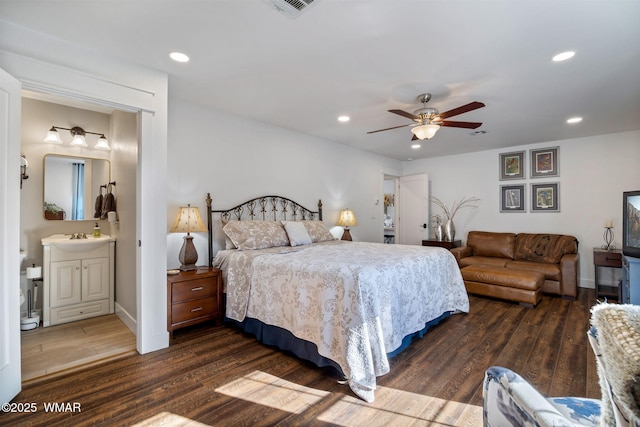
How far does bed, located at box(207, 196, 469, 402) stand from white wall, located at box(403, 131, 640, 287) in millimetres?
2916

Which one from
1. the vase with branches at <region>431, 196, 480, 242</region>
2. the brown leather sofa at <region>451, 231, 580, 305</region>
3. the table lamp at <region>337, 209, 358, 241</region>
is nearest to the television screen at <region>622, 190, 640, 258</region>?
the brown leather sofa at <region>451, 231, 580, 305</region>

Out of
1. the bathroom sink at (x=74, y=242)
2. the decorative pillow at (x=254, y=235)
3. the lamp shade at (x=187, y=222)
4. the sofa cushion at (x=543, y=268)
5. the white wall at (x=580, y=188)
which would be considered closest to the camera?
the lamp shade at (x=187, y=222)

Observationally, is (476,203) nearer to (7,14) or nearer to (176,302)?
(176,302)

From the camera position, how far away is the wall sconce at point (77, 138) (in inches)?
132

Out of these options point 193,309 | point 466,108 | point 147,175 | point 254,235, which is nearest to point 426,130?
point 466,108

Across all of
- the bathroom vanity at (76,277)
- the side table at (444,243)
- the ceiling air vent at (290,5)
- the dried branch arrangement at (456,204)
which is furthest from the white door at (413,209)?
the bathroom vanity at (76,277)

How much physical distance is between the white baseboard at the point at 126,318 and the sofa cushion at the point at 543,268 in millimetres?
5021

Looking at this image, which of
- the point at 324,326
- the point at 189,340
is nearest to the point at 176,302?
the point at 189,340

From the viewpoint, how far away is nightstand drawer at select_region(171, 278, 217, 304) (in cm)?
278

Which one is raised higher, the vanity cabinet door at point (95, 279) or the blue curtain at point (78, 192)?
Answer: the blue curtain at point (78, 192)

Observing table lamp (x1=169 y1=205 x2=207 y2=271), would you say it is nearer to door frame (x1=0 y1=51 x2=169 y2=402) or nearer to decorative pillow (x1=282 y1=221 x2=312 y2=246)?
door frame (x1=0 y1=51 x2=169 y2=402)

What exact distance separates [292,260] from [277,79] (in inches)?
67.2

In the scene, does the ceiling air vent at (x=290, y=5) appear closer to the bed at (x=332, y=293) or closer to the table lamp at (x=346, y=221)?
the bed at (x=332, y=293)

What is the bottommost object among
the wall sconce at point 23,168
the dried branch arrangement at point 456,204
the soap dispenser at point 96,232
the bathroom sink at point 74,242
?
the bathroom sink at point 74,242
